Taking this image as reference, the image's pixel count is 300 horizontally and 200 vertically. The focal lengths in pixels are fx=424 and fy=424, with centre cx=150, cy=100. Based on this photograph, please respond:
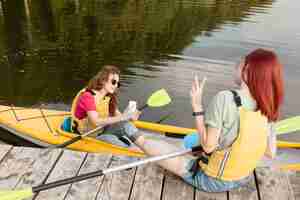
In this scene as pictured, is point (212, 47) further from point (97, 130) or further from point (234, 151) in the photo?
point (234, 151)

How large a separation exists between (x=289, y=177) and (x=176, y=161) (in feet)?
2.87

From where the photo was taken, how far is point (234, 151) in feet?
9.20

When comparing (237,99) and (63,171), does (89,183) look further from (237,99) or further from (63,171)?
(237,99)

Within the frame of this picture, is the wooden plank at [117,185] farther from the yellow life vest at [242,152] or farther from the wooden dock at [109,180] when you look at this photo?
the yellow life vest at [242,152]

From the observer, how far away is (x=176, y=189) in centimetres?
304

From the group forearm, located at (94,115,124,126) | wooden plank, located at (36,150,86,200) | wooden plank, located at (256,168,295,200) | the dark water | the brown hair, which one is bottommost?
the dark water

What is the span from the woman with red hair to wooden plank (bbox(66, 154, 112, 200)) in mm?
584

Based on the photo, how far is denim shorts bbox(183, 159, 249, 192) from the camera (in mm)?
2939

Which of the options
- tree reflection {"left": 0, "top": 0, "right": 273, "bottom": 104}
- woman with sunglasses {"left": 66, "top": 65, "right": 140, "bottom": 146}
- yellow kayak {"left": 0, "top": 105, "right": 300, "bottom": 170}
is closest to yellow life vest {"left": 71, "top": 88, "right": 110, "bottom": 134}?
woman with sunglasses {"left": 66, "top": 65, "right": 140, "bottom": 146}

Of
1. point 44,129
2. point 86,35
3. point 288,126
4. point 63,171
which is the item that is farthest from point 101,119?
point 86,35

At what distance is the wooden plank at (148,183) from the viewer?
2.94 meters

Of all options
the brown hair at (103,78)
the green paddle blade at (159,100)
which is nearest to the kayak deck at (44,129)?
the brown hair at (103,78)

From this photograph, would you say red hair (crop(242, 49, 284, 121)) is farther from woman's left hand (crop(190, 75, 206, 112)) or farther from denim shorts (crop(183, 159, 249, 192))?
denim shorts (crop(183, 159, 249, 192))

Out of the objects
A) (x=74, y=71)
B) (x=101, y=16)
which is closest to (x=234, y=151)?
(x=74, y=71)
